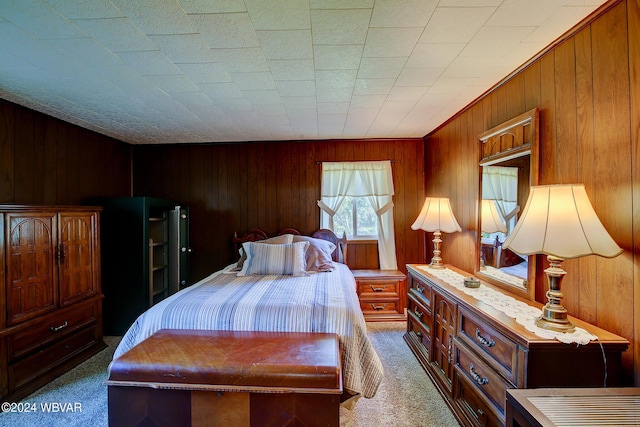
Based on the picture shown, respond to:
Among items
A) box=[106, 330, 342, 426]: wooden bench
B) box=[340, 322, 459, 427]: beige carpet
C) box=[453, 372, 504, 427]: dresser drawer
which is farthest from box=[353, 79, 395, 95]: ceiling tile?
box=[340, 322, 459, 427]: beige carpet

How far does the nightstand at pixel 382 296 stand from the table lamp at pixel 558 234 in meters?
2.30

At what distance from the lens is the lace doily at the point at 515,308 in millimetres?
1303

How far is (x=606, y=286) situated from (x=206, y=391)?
84.7 inches

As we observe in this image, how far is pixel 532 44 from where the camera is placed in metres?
1.77

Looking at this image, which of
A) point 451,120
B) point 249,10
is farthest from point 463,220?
point 249,10

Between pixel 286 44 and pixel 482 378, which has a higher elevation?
pixel 286 44

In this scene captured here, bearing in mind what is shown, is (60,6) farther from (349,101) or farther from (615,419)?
(615,419)

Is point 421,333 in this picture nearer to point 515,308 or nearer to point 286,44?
point 515,308

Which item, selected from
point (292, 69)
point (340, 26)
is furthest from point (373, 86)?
point (340, 26)

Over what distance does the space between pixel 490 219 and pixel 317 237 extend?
224 centimetres

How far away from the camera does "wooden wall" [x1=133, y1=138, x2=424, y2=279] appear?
4.20 meters

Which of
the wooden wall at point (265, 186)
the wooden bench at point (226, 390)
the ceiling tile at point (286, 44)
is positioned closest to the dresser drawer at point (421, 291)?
the wooden wall at point (265, 186)

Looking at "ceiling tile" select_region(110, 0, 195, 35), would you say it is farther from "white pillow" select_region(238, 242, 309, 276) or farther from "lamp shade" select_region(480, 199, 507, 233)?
"lamp shade" select_region(480, 199, 507, 233)

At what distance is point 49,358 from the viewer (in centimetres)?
249
